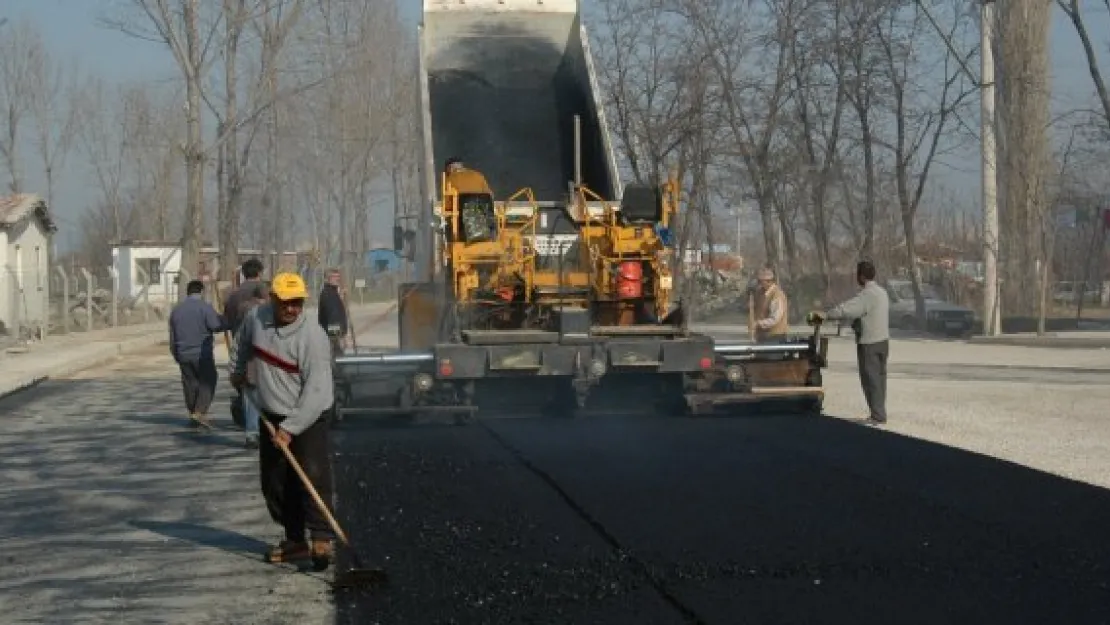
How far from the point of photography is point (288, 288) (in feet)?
27.2

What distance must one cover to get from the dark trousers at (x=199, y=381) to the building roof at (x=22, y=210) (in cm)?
2892

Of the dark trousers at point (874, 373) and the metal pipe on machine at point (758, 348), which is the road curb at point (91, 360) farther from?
the dark trousers at point (874, 373)

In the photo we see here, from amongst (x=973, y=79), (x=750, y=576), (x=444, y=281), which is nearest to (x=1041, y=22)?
(x=973, y=79)

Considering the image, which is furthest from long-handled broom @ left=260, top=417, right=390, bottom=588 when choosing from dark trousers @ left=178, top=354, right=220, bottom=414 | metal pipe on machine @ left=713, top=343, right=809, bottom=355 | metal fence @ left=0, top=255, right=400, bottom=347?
Result: metal fence @ left=0, top=255, right=400, bottom=347

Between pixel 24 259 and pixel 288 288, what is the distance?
131 feet

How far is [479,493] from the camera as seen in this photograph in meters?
10.7

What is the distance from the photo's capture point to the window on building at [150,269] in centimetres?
6185

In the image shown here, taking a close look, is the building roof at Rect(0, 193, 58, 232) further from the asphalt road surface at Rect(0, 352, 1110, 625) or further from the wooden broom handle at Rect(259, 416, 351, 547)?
the wooden broom handle at Rect(259, 416, 351, 547)

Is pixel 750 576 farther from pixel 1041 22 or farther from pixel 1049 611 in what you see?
pixel 1041 22

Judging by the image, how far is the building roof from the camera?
4291 centimetres

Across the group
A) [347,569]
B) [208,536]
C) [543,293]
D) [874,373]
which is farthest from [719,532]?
[874,373]

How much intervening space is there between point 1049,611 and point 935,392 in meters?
12.4

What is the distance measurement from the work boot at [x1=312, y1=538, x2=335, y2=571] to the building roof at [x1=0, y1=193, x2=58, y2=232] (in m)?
36.5

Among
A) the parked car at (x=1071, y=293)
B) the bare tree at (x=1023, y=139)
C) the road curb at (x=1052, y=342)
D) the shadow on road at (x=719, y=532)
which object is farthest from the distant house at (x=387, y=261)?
the parked car at (x=1071, y=293)
